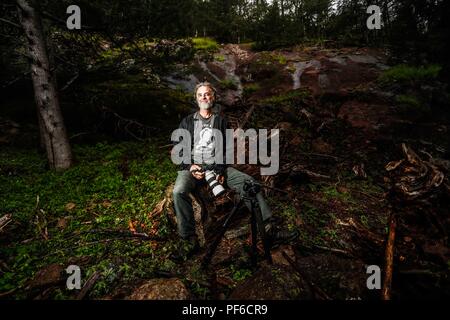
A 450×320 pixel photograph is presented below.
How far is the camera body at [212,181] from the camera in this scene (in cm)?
339

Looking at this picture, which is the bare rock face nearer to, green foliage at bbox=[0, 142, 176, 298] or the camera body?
green foliage at bbox=[0, 142, 176, 298]

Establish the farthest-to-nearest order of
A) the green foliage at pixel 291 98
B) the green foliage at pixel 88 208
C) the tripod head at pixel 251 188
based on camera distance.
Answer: the green foliage at pixel 291 98, the green foliage at pixel 88 208, the tripod head at pixel 251 188

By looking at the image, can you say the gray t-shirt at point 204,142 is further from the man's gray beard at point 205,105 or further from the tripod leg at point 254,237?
the tripod leg at point 254,237

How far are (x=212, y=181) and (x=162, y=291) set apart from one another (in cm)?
146

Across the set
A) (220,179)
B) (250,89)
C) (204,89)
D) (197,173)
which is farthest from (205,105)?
(250,89)

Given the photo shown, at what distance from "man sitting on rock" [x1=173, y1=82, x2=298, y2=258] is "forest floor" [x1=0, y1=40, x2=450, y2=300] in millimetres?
268

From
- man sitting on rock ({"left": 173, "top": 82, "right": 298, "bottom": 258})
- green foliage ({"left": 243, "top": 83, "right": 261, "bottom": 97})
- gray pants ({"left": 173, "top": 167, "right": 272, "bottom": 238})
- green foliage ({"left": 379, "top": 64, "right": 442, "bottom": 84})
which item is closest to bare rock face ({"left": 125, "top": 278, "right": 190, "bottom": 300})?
man sitting on rock ({"left": 173, "top": 82, "right": 298, "bottom": 258})

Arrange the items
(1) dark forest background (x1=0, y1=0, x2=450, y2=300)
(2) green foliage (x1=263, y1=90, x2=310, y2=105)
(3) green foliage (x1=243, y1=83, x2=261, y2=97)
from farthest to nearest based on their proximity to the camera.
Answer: (3) green foliage (x1=243, y1=83, x2=261, y2=97) → (2) green foliage (x1=263, y1=90, x2=310, y2=105) → (1) dark forest background (x1=0, y1=0, x2=450, y2=300)

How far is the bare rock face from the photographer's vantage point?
8.48 ft

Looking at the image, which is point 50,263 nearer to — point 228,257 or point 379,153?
point 228,257

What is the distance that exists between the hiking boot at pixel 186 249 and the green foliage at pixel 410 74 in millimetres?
7136

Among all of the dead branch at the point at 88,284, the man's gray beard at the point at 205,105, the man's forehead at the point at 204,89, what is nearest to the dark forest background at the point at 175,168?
the dead branch at the point at 88,284

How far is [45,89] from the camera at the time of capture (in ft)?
18.4

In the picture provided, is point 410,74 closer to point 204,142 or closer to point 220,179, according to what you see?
point 204,142
